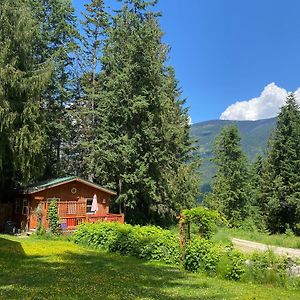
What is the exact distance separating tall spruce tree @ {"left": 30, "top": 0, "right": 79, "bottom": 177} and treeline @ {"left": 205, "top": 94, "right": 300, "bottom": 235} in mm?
18346

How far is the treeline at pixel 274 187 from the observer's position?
36.4 metres

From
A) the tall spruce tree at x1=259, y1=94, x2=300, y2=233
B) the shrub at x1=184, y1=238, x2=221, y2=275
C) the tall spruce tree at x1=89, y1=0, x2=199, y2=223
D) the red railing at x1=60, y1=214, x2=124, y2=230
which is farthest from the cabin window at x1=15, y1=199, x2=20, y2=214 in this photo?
the tall spruce tree at x1=259, y1=94, x2=300, y2=233

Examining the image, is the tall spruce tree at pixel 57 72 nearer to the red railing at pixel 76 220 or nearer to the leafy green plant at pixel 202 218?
the red railing at pixel 76 220

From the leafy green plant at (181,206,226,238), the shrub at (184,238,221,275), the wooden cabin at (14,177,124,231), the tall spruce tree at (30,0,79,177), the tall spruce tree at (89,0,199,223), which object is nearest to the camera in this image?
the shrub at (184,238,221,275)

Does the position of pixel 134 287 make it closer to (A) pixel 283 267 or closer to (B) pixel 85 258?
(A) pixel 283 267

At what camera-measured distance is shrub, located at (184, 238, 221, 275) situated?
40.2ft

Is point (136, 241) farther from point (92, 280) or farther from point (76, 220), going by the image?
point (76, 220)

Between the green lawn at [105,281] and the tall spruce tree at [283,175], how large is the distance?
24959 mm

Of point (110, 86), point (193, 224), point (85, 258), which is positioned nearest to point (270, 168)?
point (110, 86)

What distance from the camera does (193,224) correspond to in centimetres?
1543

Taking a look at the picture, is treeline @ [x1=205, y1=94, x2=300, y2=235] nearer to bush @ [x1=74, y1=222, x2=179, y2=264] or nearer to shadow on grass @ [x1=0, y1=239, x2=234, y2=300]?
bush @ [x1=74, y1=222, x2=179, y2=264]

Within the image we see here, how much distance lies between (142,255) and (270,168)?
86.3 ft

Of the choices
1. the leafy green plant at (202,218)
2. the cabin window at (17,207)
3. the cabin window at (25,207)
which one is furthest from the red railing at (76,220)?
the leafy green plant at (202,218)

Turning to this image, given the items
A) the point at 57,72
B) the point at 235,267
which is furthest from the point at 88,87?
the point at 235,267
